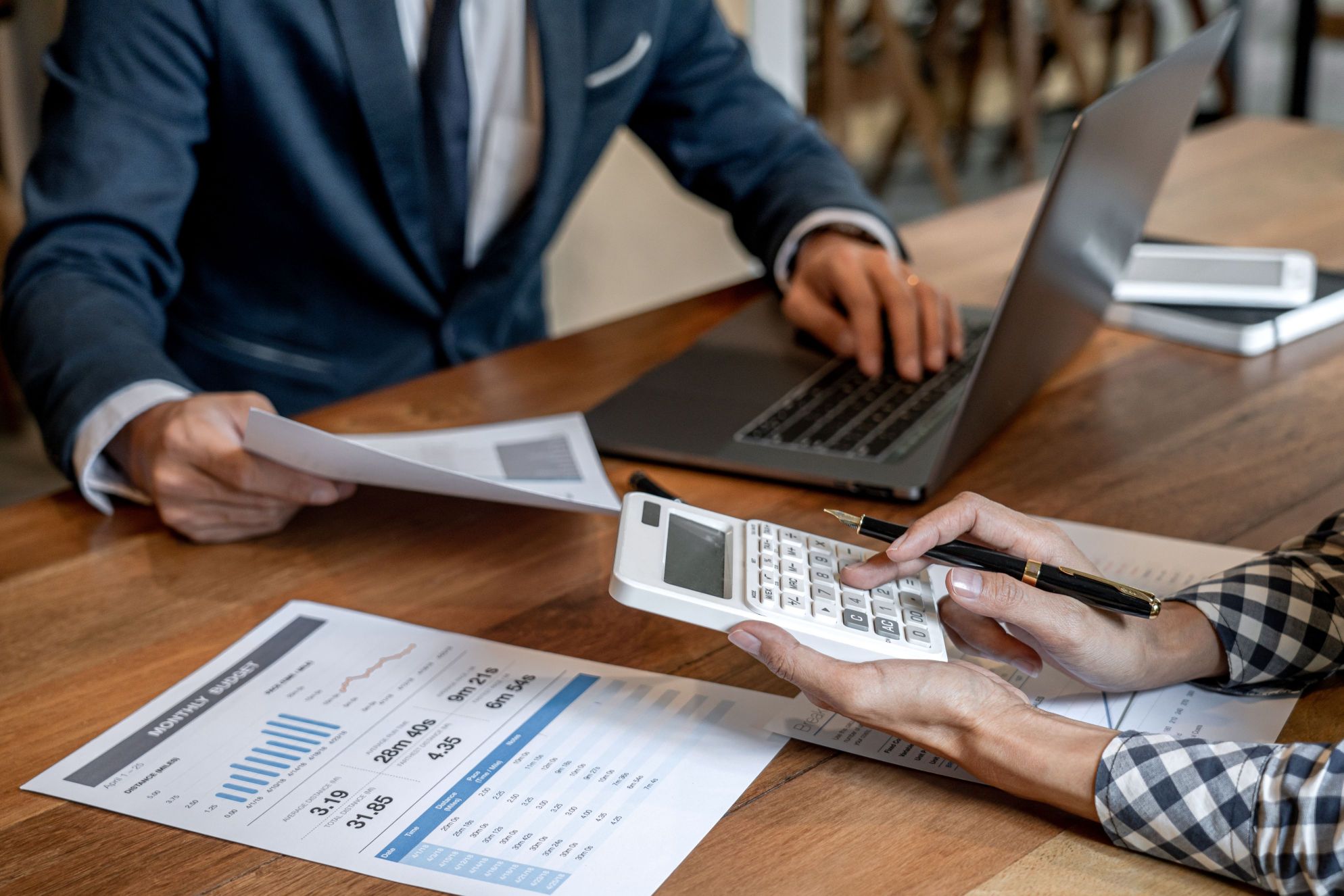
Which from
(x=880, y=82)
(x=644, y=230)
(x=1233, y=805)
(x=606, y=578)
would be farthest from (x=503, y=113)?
(x=880, y=82)

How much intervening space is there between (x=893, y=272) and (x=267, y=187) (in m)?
0.64

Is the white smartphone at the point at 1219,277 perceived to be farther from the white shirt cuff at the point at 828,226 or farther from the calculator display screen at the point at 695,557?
the calculator display screen at the point at 695,557

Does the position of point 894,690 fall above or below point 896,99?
above

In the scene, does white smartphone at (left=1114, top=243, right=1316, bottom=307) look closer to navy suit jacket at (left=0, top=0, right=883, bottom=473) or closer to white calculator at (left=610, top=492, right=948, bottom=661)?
navy suit jacket at (left=0, top=0, right=883, bottom=473)

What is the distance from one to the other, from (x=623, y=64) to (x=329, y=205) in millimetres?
360

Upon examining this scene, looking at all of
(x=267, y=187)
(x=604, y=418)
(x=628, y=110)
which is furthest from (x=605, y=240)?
(x=604, y=418)

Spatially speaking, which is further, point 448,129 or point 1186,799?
point 448,129

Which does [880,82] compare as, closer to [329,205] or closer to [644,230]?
Result: [644,230]

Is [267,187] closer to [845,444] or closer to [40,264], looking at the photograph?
[40,264]

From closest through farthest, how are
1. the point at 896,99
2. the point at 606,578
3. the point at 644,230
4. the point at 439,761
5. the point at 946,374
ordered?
A: 1. the point at 439,761
2. the point at 606,578
3. the point at 946,374
4. the point at 644,230
5. the point at 896,99

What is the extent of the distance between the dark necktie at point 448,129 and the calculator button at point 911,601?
0.79m

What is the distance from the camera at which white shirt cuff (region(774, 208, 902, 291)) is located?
1311 millimetres

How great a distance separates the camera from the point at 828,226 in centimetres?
132

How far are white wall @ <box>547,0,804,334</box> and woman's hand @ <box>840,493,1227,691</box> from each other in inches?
79.7
